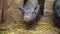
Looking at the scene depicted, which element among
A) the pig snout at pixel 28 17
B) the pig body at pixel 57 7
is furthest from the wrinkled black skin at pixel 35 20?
the pig body at pixel 57 7

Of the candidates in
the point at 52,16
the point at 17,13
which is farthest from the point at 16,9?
the point at 52,16

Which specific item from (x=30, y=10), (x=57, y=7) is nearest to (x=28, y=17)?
(x=30, y=10)

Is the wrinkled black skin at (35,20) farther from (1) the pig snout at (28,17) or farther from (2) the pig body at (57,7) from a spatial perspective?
(2) the pig body at (57,7)

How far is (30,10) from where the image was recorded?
2410 mm

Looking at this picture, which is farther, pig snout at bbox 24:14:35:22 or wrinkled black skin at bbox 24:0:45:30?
wrinkled black skin at bbox 24:0:45:30

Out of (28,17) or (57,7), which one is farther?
(57,7)

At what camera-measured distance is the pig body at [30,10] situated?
232 cm

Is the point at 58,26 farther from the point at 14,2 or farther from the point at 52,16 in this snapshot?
the point at 14,2

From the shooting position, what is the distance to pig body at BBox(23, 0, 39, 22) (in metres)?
2.32

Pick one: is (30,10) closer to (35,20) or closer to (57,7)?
(35,20)

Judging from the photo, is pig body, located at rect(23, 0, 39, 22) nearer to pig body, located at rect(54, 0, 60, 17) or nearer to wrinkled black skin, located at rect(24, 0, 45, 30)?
wrinkled black skin, located at rect(24, 0, 45, 30)

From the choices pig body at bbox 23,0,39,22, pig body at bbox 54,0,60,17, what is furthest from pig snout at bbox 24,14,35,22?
pig body at bbox 54,0,60,17

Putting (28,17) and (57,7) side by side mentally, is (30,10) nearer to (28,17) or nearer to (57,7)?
(28,17)

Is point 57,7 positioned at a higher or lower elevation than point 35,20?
higher
